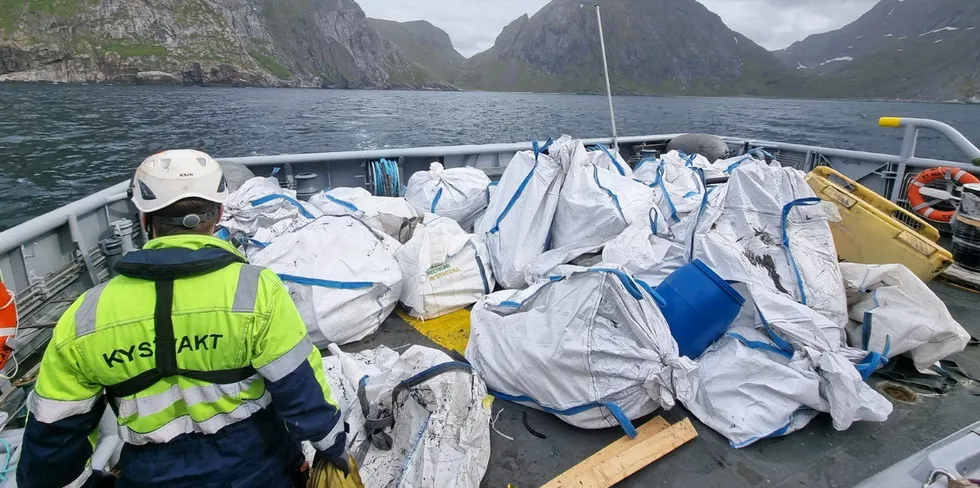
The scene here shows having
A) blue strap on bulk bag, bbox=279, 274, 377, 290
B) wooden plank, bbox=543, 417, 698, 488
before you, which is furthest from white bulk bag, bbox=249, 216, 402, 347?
wooden plank, bbox=543, 417, 698, 488

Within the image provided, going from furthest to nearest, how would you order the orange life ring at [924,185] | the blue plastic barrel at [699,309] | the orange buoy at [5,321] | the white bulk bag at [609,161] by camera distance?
the orange life ring at [924,185] < the white bulk bag at [609,161] < the blue plastic barrel at [699,309] < the orange buoy at [5,321]

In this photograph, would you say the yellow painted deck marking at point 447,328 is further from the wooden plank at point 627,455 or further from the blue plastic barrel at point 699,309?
the blue plastic barrel at point 699,309

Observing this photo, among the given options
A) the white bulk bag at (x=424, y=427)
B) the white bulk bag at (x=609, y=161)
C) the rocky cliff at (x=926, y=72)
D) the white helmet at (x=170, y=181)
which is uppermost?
the rocky cliff at (x=926, y=72)

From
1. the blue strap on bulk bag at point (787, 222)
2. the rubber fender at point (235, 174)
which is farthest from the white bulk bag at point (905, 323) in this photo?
the rubber fender at point (235, 174)

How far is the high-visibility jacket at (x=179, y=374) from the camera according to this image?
1163 mm

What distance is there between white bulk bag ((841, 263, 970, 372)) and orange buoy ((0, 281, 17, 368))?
466cm

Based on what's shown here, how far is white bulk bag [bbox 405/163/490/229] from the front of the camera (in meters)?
4.82

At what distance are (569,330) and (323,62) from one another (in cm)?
12988

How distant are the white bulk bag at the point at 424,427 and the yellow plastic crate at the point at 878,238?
3691 millimetres

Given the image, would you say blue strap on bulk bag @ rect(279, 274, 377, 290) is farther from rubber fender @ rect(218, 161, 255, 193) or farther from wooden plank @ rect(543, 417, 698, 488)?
rubber fender @ rect(218, 161, 255, 193)

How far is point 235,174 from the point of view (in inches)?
197

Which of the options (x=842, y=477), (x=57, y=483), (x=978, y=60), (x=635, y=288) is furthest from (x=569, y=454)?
(x=978, y=60)

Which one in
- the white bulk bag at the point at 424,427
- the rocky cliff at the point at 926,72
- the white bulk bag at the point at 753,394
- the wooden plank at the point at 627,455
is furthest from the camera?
the rocky cliff at the point at 926,72

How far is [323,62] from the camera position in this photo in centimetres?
11694
